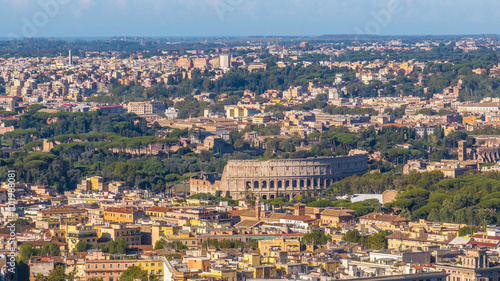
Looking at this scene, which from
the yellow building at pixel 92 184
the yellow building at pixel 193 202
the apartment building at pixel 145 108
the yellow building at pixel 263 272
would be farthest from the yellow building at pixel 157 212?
the apartment building at pixel 145 108

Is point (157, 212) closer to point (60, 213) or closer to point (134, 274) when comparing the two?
point (60, 213)

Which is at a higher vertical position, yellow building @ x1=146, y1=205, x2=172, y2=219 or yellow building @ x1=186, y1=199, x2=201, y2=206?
yellow building @ x1=146, y1=205, x2=172, y2=219

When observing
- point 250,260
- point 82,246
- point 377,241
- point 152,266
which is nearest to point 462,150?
point 377,241

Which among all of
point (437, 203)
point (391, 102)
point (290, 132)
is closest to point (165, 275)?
point (437, 203)

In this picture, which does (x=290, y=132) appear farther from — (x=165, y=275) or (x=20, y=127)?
(x=165, y=275)

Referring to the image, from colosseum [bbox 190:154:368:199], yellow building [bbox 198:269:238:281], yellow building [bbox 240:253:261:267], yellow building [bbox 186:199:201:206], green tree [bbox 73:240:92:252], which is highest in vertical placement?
yellow building [bbox 198:269:238:281]

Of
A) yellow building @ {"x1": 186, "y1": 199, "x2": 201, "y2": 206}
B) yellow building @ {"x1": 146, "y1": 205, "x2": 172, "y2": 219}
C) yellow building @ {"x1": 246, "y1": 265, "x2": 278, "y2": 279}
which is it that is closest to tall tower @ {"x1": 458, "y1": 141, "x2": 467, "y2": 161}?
yellow building @ {"x1": 186, "y1": 199, "x2": 201, "y2": 206}

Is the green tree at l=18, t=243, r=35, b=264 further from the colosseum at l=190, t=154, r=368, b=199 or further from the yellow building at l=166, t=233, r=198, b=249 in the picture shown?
the colosseum at l=190, t=154, r=368, b=199
